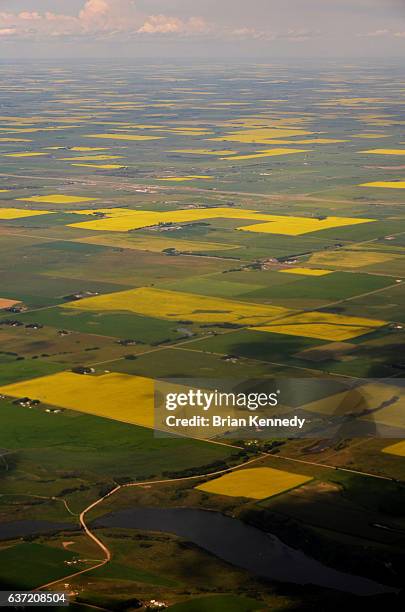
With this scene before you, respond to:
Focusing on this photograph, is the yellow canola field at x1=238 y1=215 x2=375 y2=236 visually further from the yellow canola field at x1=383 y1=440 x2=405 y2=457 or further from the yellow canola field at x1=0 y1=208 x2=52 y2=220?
the yellow canola field at x1=383 y1=440 x2=405 y2=457

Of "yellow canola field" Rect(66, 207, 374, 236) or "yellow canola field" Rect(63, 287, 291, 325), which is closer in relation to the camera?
"yellow canola field" Rect(63, 287, 291, 325)

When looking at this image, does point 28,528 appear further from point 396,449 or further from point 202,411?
point 202,411

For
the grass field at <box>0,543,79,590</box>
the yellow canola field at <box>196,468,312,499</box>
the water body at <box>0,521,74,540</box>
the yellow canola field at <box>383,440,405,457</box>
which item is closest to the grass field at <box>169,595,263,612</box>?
the grass field at <box>0,543,79,590</box>

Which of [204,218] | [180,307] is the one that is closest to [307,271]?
[180,307]

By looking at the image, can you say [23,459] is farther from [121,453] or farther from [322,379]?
[322,379]

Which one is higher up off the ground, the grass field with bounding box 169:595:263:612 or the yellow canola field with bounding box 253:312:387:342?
the grass field with bounding box 169:595:263:612

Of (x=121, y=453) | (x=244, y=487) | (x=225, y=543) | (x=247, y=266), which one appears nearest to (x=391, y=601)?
(x=225, y=543)
